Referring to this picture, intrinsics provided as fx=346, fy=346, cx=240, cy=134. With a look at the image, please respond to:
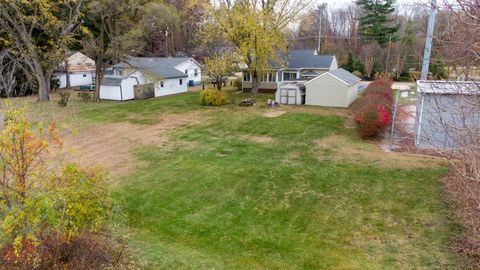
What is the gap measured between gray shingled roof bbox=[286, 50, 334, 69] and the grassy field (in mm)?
18665

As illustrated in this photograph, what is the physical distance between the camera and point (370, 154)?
14539 mm

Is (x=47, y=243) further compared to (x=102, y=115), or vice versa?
(x=102, y=115)

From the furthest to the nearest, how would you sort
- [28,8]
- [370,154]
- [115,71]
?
[115,71] < [28,8] < [370,154]

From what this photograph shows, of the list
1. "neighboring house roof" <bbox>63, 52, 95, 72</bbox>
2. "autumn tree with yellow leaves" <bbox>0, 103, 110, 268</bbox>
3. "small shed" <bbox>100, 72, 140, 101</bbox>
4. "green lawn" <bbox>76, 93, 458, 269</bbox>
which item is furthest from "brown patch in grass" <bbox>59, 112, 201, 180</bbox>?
"neighboring house roof" <bbox>63, 52, 95, 72</bbox>

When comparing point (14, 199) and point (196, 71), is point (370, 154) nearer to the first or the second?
point (14, 199)

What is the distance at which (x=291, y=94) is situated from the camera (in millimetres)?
27078

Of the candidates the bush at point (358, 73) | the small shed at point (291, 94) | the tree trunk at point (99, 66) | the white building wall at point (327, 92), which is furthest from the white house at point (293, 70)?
the tree trunk at point (99, 66)

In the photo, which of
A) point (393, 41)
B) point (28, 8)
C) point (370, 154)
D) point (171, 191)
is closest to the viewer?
point (171, 191)

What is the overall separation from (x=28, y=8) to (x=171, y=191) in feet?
69.4

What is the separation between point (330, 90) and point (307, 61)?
1068 cm

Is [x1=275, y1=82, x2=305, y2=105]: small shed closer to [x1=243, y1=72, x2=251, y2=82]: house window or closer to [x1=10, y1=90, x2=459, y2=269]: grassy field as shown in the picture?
[x1=243, y1=72, x2=251, y2=82]: house window

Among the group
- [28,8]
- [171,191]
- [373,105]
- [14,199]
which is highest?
[28,8]

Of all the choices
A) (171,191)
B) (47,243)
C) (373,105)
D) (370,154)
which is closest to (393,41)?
(373,105)

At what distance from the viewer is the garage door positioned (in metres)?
27.0
